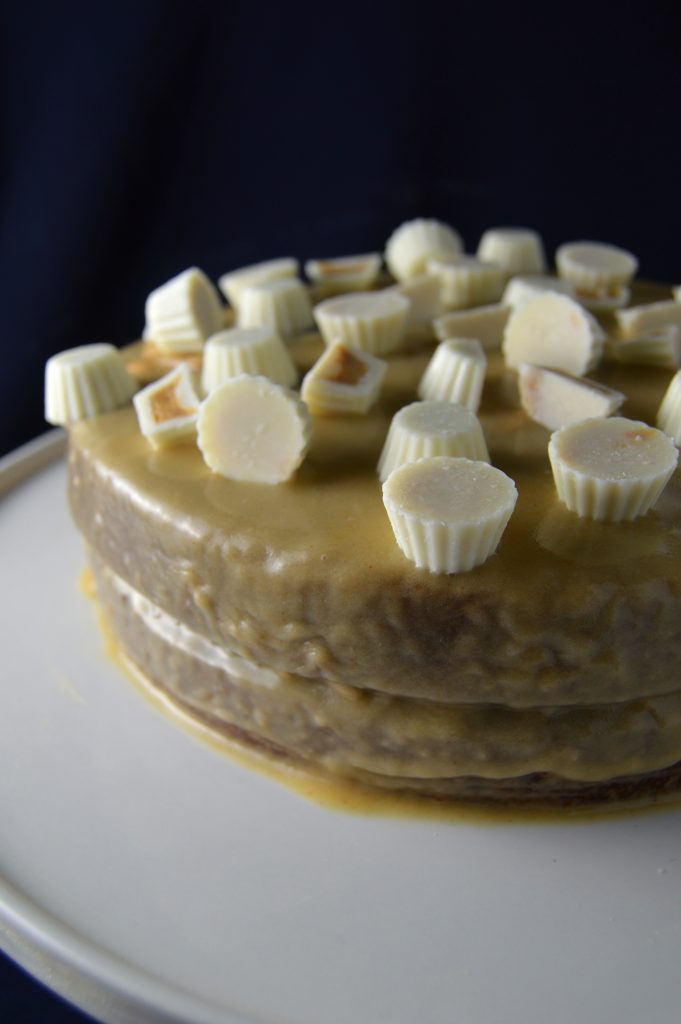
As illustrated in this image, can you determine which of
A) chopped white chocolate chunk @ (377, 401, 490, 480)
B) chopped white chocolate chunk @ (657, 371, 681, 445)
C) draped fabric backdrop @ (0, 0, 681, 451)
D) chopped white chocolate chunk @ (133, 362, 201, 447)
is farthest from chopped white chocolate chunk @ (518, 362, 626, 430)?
draped fabric backdrop @ (0, 0, 681, 451)

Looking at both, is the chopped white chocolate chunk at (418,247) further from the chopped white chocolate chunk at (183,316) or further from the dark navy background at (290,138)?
the dark navy background at (290,138)

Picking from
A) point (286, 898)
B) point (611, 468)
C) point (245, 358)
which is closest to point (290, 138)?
point (245, 358)

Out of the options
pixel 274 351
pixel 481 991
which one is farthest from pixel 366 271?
pixel 481 991

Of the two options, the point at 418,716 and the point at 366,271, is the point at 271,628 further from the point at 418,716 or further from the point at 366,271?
the point at 366,271

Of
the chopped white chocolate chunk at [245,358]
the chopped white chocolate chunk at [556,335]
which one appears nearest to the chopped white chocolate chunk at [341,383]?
the chopped white chocolate chunk at [245,358]

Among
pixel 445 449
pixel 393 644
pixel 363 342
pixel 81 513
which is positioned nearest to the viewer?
pixel 393 644

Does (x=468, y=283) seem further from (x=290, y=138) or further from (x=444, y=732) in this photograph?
(x=290, y=138)
